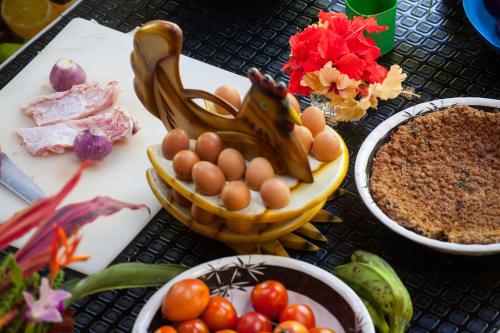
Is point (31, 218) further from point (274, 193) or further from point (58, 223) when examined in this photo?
point (274, 193)

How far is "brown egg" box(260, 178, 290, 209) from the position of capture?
4.10 feet

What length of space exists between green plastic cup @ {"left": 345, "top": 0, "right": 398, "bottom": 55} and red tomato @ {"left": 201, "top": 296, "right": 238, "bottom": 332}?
64 centimetres

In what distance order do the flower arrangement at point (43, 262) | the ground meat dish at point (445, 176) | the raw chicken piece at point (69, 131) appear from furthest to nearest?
the raw chicken piece at point (69, 131)
the ground meat dish at point (445, 176)
the flower arrangement at point (43, 262)

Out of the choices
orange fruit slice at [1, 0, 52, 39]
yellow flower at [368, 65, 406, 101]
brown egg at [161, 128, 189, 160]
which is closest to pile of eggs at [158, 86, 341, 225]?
brown egg at [161, 128, 189, 160]

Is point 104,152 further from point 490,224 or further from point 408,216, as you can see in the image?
point 490,224

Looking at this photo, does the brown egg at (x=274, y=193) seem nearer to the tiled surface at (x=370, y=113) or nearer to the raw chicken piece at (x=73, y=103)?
the tiled surface at (x=370, y=113)

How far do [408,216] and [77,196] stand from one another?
53cm

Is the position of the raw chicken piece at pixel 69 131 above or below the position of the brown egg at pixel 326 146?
below

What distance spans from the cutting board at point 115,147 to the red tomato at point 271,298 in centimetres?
28

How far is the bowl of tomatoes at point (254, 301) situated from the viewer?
120 centimetres

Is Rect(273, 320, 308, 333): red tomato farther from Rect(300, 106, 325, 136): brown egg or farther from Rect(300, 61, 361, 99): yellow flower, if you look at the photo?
Rect(300, 61, 361, 99): yellow flower

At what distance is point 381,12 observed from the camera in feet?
5.46

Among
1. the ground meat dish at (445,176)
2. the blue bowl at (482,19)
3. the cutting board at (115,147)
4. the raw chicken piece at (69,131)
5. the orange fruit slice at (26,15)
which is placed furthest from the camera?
the orange fruit slice at (26,15)

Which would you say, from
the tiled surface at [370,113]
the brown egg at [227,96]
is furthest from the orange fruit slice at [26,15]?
the brown egg at [227,96]
